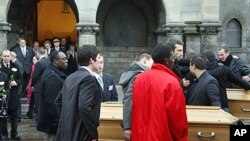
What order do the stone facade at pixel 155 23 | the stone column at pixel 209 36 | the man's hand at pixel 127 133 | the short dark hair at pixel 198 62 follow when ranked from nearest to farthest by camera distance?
the man's hand at pixel 127 133 < the short dark hair at pixel 198 62 < the stone facade at pixel 155 23 < the stone column at pixel 209 36

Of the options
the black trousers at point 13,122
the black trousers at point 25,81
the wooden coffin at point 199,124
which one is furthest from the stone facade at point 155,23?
the wooden coffin at point 199,124

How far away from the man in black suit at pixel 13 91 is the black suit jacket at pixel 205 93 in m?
5.39

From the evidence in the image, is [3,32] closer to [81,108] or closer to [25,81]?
[25,81]

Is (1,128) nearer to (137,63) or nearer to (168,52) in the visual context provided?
(137,63)

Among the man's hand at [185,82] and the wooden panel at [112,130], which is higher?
the man's hand at [185,82]

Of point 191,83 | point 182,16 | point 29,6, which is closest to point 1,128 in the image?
point 191,83

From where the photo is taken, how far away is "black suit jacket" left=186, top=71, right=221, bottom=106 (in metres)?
8.35

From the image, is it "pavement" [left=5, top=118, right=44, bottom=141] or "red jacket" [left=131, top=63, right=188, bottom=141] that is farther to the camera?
"pavement" [left=5, top=118, right=44, bottom=141]

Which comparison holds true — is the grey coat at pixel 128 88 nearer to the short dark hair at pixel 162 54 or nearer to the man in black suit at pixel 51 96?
the short dark hair at pixel 162 54

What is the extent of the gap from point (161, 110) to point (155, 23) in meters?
15.3

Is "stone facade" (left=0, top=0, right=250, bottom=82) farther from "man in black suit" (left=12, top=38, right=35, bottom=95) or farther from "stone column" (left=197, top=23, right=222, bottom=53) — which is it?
"man in black suit" (left=12, top=38, right=35, bottom=95)

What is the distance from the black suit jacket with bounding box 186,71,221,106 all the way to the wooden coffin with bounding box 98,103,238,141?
112 cm

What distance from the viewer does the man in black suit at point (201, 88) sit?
8.37m

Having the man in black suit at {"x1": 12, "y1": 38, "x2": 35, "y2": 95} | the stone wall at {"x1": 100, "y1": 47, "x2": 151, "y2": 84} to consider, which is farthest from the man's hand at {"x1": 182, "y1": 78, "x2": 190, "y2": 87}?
the stone wall at {"x1": 100, "y1": 47, "x2": 151, "y2": 84}
